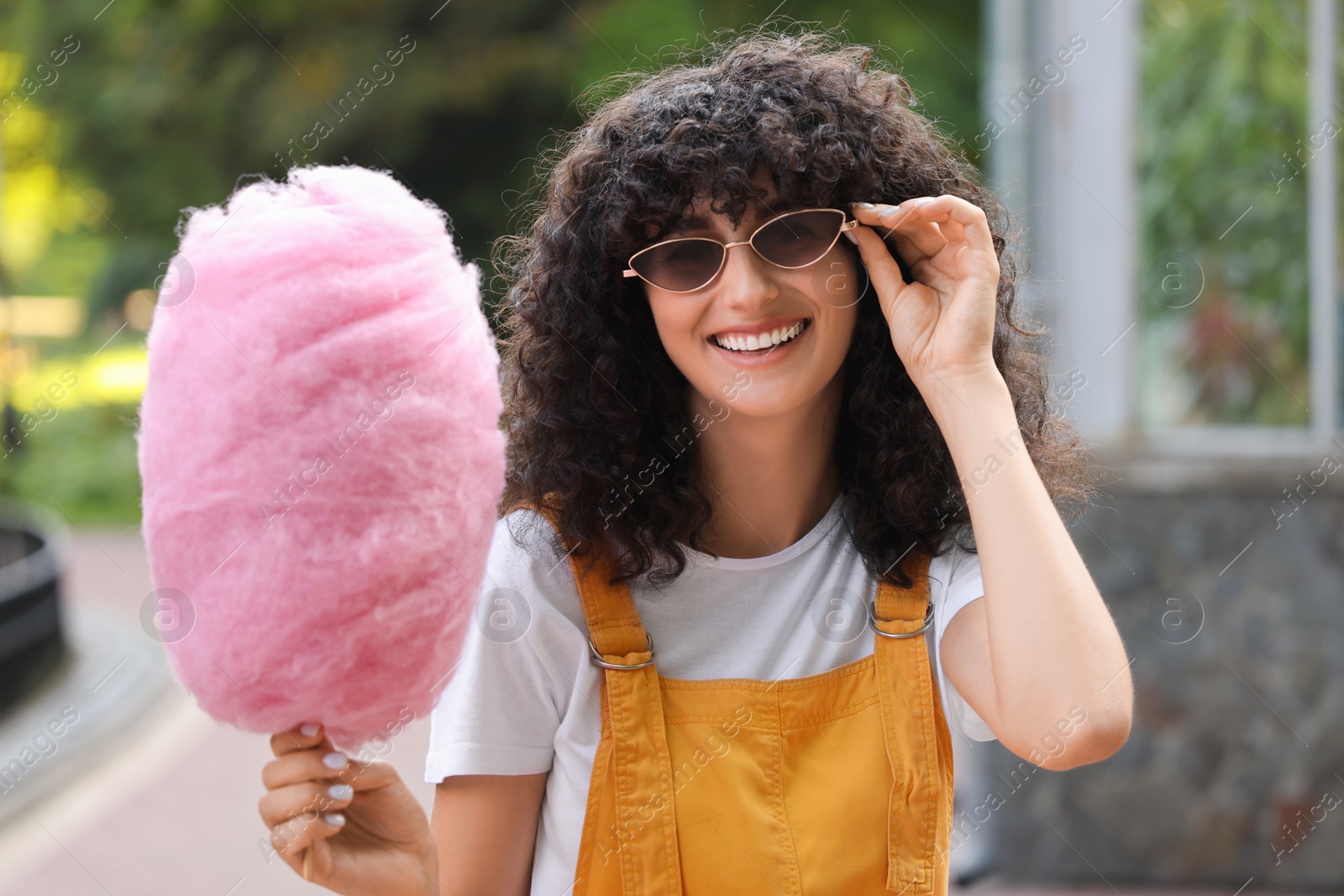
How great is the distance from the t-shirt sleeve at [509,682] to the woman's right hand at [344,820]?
14 cm

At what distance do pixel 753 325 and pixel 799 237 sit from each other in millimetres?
134

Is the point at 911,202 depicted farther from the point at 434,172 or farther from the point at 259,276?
the point at 434,172

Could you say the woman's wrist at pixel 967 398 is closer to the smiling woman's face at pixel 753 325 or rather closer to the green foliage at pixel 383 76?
the smiling woman's face at pixel 753 325

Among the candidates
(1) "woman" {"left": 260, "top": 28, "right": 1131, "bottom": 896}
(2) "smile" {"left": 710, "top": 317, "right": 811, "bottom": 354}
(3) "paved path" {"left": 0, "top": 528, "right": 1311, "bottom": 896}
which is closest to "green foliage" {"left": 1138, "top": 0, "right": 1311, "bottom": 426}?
(3) "paved path" {"left": 0, "top": 528, "right": 1311, "bottom": 896}

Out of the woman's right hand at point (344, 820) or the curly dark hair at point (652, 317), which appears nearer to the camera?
the woman's right hand at point (344, 820)

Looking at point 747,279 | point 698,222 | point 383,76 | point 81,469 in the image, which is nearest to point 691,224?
point 698,222

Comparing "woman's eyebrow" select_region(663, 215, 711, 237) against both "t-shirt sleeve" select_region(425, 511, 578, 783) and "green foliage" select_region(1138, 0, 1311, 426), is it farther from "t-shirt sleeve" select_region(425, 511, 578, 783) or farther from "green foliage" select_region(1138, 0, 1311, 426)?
"green foliage" select_region(1138, 0, 1311, 426)

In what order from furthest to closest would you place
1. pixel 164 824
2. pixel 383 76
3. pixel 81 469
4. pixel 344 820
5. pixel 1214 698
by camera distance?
pixel 81 469, pixel 383 76, pixel 164 824, pixel 1214 698, pixel 344 820

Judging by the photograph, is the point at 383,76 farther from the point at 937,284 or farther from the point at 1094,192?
the point at 937,284

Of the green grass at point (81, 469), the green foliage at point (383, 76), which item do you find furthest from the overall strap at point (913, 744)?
the green grass at point (81, 469)

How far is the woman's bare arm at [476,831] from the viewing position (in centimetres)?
155

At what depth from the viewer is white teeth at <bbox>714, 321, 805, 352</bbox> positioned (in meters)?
1.56

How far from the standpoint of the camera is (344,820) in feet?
4.49

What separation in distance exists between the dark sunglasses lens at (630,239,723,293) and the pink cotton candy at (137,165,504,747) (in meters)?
0.36
